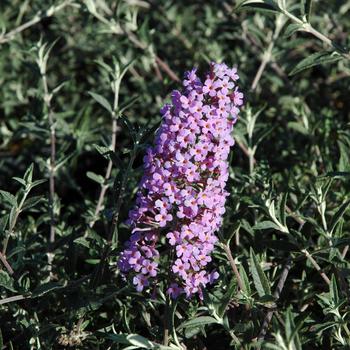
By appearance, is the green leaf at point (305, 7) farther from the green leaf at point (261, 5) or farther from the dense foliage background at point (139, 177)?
the green leaf at point (261, 5)

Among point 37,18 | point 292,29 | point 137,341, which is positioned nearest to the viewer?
point 137,341

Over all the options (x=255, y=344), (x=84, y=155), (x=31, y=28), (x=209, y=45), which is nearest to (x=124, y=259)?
(x=255, y=344)

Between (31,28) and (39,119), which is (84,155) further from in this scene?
(31,28)

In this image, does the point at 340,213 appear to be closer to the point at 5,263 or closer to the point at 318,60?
the point at 318,60

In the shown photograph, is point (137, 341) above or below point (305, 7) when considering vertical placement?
below

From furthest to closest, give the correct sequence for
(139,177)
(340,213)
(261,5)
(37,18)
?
(37,18) < (139,177) < (261,5) < (340,213)

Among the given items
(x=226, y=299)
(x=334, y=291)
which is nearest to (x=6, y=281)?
(x=226, y=299)

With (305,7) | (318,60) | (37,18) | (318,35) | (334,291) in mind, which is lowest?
(334,291)

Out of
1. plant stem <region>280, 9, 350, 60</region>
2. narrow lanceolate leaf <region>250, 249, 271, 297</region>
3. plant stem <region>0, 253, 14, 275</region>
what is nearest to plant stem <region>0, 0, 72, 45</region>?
plant stem <region>280, 9, 350, 60</region>
